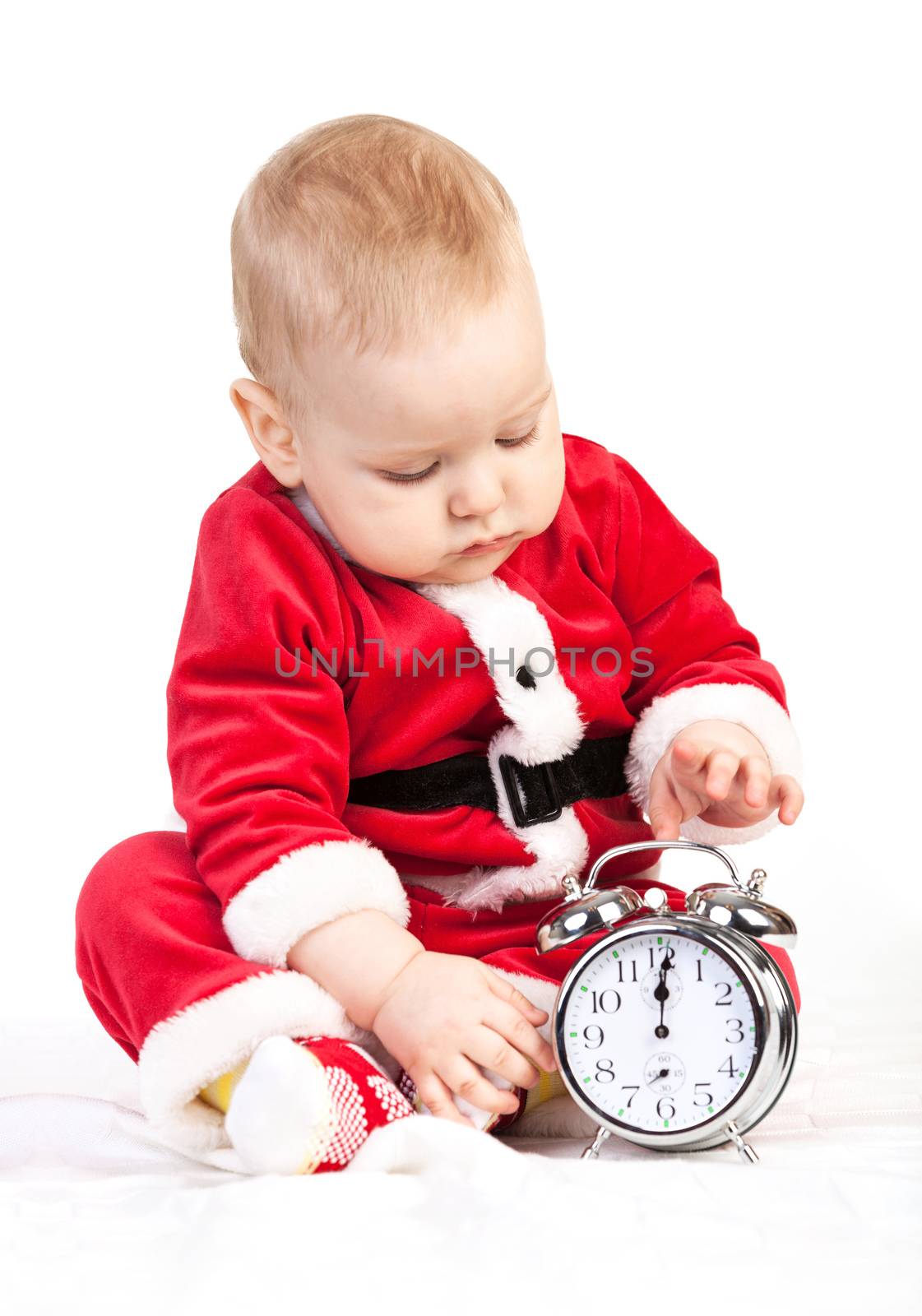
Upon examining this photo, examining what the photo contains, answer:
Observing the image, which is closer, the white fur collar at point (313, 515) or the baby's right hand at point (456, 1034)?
the baby's right hand at point (456, 1034)

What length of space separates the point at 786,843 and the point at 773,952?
0.82 metres

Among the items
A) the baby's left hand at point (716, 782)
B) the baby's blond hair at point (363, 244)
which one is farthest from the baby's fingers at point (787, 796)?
the baby's blond hair at point (363, 244)

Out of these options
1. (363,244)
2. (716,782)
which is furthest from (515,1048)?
(363,244)

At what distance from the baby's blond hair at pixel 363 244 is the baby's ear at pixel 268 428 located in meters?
0.02

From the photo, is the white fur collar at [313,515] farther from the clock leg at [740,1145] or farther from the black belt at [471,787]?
the clock leg at [740,1145]

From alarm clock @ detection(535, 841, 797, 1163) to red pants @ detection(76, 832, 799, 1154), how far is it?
0.06 m

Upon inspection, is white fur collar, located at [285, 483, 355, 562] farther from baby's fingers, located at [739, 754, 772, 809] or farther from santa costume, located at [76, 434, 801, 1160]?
baby's fingers, located at [739, 754, 772, 809]

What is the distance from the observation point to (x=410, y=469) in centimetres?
150

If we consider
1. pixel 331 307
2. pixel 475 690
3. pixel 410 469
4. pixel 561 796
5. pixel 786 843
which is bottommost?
pixel 786 843

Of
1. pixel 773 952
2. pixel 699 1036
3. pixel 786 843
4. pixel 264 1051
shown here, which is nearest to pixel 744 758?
pixel 773 952

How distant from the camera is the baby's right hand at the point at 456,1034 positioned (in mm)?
1428

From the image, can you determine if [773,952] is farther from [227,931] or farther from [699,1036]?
[227,931]

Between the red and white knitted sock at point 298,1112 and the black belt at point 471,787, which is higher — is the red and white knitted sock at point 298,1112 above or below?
below

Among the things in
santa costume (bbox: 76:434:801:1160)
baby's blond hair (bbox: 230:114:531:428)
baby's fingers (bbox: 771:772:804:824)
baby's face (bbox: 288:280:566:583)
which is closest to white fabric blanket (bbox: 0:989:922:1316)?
santa costume (bbox: 76:434:801:1160)
